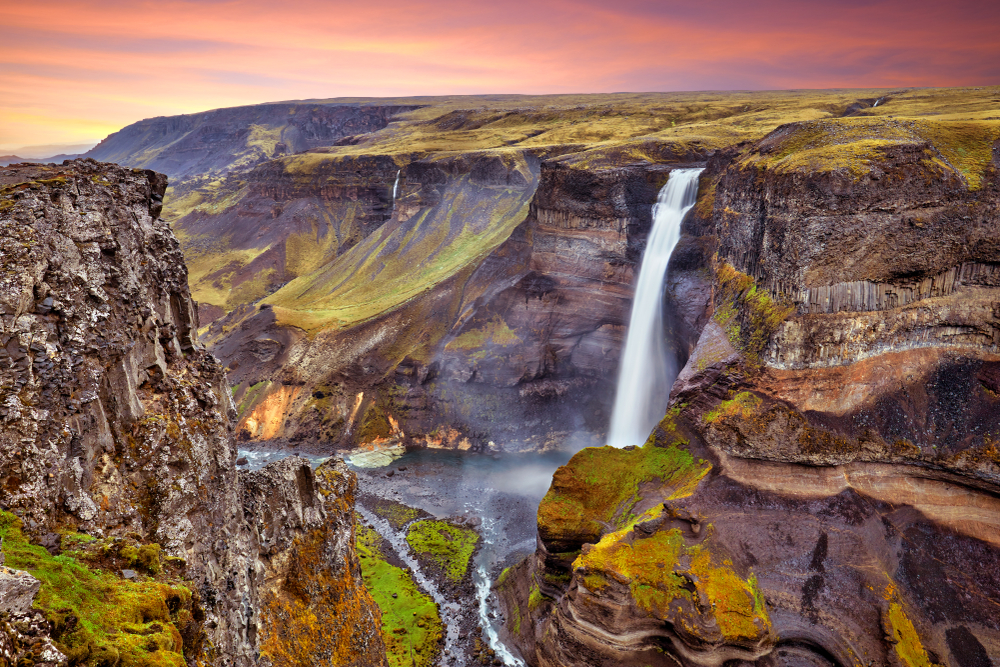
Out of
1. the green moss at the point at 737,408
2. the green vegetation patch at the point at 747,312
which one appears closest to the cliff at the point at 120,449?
the green moss at the point at 737,408

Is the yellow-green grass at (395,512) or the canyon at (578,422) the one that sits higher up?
the canyon at (578,422)

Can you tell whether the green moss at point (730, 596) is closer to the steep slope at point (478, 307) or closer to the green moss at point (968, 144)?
the steep slope at point (478, 307)

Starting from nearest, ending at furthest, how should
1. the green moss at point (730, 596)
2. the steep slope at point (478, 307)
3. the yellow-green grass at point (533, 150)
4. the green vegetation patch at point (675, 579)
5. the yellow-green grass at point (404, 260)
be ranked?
the green moss at point (730, 596), the green vegetation patch at point (675, 579), the yellow-green grass at point (533, 150), the steep slope at point (478, 307), the yellow-green grass at point (404, 260)

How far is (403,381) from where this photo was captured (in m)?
65.0

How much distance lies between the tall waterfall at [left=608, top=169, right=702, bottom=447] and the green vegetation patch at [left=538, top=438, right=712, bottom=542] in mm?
16318

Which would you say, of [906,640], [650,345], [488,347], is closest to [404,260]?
[488,347]

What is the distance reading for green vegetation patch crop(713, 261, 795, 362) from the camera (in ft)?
106

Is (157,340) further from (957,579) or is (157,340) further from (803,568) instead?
(957,579)

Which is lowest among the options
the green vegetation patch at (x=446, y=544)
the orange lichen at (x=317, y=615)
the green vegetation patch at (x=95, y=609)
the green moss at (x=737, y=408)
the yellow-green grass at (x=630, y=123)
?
the green vegetation patch at (x=446, y=544)

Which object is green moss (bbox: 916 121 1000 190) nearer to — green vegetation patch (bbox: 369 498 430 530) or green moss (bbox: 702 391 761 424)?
green moss (bbox: 702 391 761 424)

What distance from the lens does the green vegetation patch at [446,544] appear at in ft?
139

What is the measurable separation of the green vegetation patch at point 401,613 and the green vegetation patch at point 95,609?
877 inches

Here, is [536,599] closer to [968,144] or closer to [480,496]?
[480,496]

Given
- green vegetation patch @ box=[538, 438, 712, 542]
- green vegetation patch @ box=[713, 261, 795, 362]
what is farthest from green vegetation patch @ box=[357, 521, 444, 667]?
green vegetation patch @ box=[713, 261, 795, 362]
